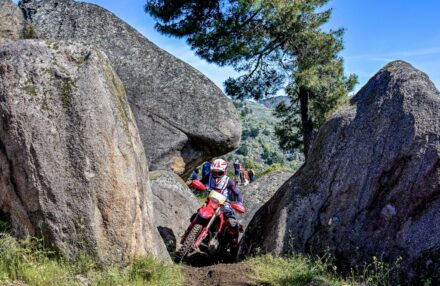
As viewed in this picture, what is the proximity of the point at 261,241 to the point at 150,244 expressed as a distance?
2248 millimetres

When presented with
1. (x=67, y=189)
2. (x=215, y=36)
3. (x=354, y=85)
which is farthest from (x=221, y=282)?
(x=354, y=85)

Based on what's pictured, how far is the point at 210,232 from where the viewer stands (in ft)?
30.8

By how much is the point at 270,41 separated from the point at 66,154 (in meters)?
14.2

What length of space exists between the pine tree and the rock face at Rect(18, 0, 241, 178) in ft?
21.7

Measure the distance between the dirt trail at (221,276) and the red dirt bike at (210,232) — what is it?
3.29 ft

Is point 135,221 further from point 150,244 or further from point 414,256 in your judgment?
point 414,256

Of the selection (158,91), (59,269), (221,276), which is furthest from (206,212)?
(158,91)

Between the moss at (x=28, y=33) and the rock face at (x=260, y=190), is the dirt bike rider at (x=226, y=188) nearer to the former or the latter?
the moss at (x=28, y=33)

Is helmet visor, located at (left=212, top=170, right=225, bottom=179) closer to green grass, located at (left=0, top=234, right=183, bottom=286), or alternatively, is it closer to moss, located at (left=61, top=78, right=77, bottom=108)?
green grass, located at (left=0, top=234, right=183, bottom=286)

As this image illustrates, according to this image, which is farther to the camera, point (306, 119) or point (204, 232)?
point (306, 119)

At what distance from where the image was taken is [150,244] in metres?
7.16

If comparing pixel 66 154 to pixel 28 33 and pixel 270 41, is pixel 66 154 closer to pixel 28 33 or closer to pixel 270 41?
pixel 28 33

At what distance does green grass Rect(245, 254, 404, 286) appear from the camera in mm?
6887

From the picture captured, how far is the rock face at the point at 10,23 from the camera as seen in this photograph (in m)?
9.20
